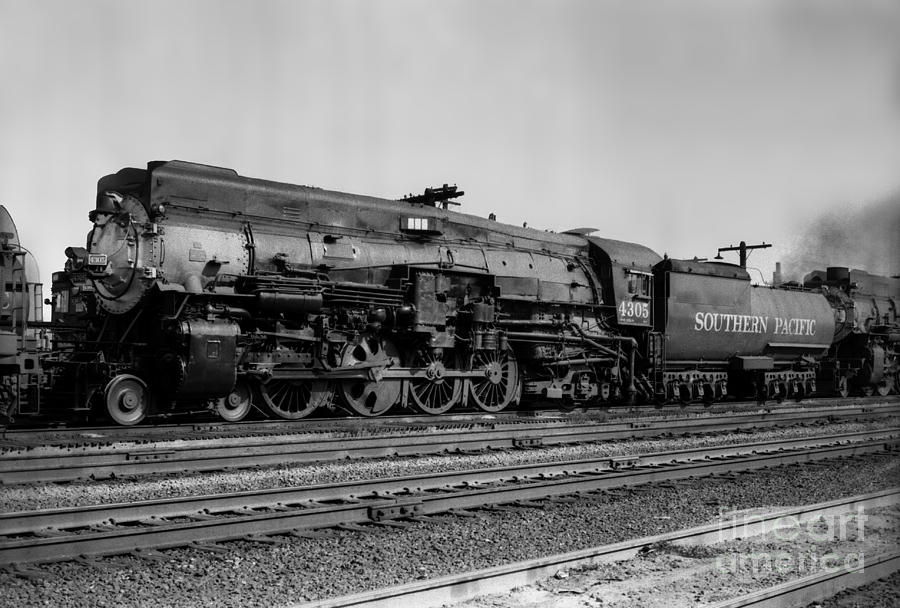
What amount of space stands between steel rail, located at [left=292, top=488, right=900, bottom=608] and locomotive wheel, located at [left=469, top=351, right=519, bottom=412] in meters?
9.56

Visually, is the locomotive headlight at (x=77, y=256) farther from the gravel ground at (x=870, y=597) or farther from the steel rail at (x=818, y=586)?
the gravel ground at (x=870, y=597)

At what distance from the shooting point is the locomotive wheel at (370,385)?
51.6ft

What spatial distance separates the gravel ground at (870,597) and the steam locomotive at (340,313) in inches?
387

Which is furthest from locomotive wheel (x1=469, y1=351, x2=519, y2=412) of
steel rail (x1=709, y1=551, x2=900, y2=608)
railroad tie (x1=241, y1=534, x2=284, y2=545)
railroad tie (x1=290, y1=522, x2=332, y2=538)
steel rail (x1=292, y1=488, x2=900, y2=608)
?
steel rail (x1=709, y1=551, x2=900, y2=608)

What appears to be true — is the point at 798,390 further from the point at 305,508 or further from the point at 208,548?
the point at 208,548

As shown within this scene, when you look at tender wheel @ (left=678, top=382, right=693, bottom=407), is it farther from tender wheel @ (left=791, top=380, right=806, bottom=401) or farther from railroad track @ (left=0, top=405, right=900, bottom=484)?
railroad track @ (left=0, top=405, right=900, bottom=484)

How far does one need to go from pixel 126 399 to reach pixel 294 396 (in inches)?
132

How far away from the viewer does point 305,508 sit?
8.12m

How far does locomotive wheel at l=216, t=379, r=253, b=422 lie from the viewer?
1425 cm

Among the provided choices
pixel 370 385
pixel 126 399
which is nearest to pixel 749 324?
pixel 370 385

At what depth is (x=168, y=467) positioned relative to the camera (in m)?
9.95

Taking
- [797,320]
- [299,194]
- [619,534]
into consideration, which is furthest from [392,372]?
[797,320]

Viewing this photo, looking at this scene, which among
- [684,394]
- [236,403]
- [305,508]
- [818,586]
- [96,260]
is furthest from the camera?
[684,394]

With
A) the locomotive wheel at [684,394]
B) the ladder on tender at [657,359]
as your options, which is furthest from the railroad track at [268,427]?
the locomotive wheel at [684,394]
